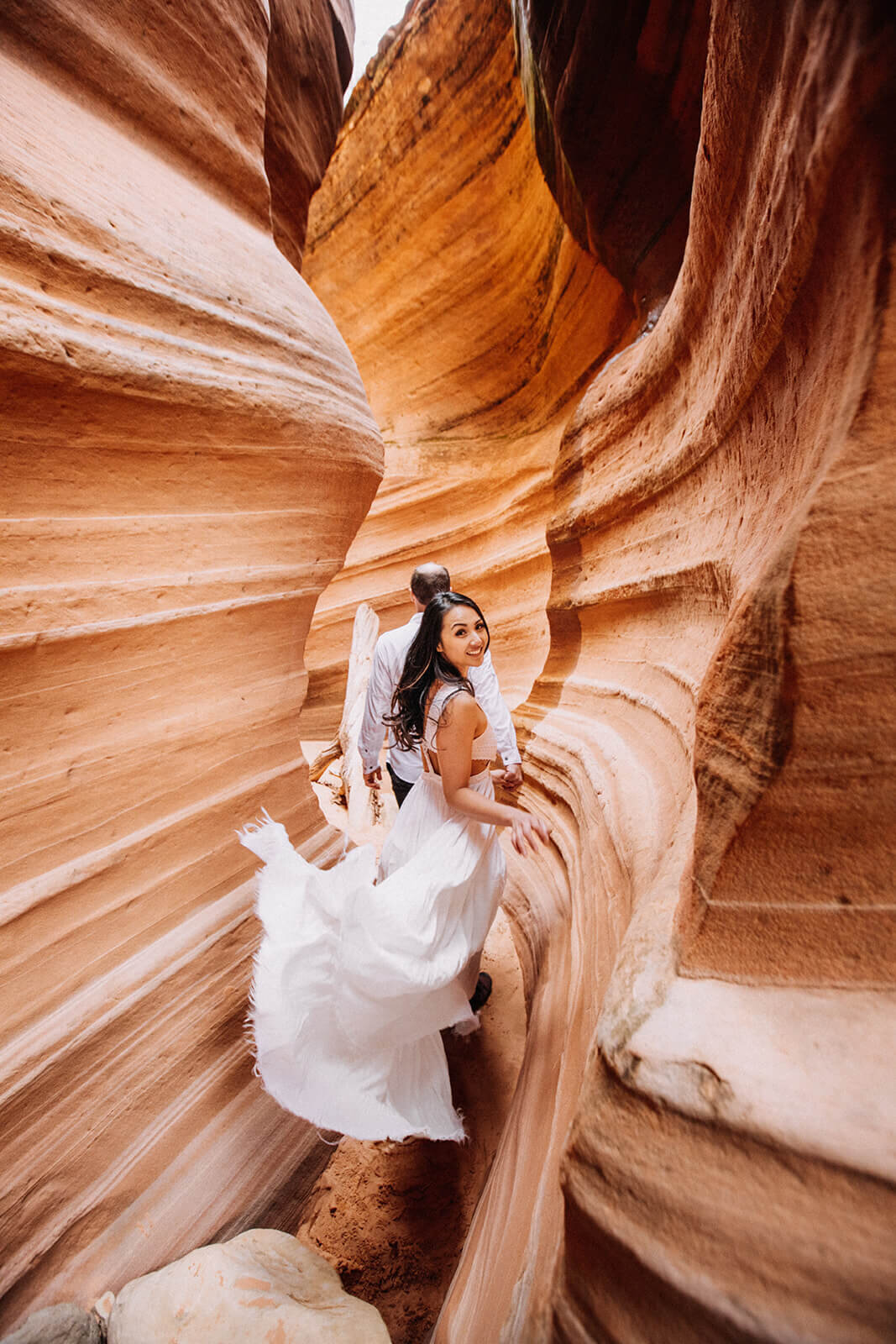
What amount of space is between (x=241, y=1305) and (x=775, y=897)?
152 centimetres

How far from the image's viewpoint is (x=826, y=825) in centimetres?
65

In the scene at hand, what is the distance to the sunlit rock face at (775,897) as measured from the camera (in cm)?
52

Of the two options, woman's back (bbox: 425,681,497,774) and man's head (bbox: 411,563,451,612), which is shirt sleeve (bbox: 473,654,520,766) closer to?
man's head (bbox: 411,563,451,612)

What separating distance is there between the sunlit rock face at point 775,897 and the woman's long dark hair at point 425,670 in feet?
2.44

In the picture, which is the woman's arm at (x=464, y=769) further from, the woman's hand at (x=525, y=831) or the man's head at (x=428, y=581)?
the man's head at (x=428, y=581)

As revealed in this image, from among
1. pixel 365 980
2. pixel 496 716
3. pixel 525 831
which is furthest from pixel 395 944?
pixel 496 716

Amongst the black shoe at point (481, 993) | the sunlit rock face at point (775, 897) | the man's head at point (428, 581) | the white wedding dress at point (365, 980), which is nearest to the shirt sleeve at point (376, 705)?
the man's head at point (428, 581)

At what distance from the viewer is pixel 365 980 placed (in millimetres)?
1369

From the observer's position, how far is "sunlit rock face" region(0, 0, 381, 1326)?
130 cm

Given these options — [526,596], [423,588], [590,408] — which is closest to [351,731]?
[526,596]

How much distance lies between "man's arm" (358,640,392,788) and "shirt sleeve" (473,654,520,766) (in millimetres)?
439

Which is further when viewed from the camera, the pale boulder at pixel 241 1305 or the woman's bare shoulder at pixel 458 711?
the woman's bare shoulder at pixel 458 711

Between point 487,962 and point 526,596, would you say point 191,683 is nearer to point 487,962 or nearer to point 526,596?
point 487,962

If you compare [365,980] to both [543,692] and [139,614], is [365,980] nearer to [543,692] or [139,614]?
[139,614]
